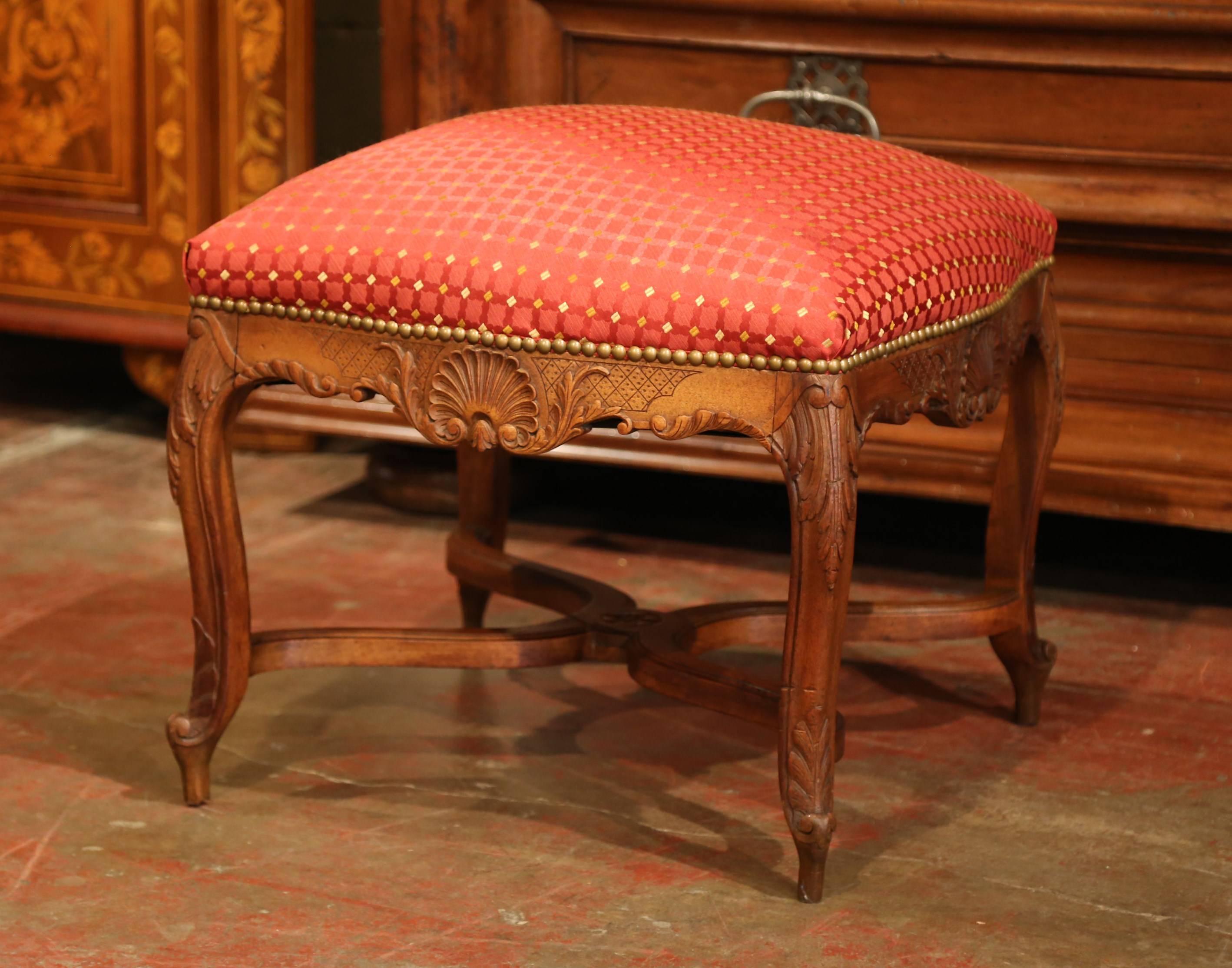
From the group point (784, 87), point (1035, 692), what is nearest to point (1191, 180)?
point (784, 87)

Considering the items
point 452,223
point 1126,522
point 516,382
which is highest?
point 452,223

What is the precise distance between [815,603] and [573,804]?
340 millimetres

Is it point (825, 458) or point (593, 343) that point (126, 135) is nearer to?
point (593, 343)

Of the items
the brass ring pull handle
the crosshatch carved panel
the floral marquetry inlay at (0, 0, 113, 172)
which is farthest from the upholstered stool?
the floral marquetry inlay at (0, 0, 113, 172)

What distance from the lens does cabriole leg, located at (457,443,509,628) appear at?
177 cm

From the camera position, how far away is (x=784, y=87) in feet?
6.42

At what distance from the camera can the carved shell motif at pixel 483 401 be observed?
1231 mm

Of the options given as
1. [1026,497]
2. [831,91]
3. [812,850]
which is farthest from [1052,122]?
[812,850]

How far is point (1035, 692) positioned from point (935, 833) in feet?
0.98

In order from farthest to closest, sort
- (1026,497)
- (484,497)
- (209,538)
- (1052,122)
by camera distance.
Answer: (1052,122) < (484,497) < (1026,497) < (209,538)

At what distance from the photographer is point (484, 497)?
1.78 meters

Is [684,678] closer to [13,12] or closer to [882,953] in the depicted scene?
[882,953]

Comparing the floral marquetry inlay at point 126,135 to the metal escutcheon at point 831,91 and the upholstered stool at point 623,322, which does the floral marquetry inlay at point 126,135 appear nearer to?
the metal escutcheon at point 831,91

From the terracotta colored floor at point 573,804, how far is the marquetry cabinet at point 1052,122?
0.60 feet
